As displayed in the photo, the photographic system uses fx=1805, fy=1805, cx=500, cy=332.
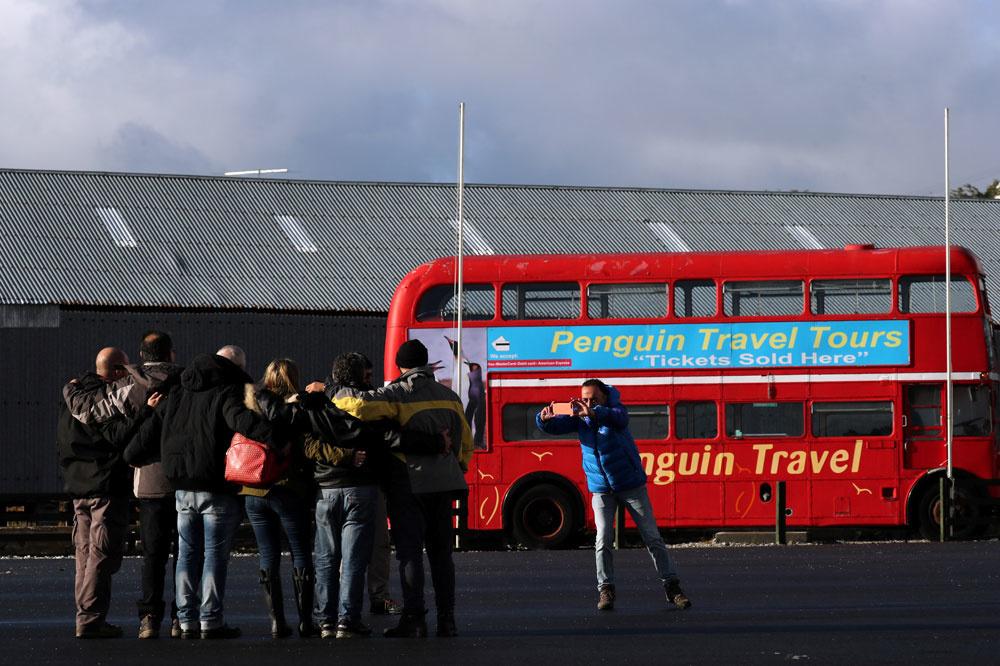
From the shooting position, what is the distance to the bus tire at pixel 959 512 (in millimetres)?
23266

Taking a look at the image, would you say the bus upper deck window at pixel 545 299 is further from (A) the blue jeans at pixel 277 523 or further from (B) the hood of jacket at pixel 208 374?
(B) the hood of jacket at pixel 208 374

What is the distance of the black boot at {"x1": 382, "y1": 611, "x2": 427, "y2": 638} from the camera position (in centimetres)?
1125

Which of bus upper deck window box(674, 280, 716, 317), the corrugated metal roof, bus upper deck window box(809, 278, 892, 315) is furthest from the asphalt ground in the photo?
the corrugated metal roof

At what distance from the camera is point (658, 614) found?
12.8m

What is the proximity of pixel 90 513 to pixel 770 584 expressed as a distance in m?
6.44

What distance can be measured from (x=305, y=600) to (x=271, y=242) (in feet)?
A: 91.2

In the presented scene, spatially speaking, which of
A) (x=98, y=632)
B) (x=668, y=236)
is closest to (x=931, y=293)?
(x=98, y=632)

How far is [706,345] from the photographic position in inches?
929

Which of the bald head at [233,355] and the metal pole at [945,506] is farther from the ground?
the bald head at [233,355]

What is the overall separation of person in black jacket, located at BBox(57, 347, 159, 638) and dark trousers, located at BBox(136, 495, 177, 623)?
0.16 m

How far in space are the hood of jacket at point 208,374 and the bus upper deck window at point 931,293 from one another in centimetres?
1399

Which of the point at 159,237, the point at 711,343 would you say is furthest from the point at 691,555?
the point at 159,237

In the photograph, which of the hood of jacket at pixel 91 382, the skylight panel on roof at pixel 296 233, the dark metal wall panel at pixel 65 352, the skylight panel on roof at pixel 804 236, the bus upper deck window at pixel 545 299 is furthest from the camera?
the skylight panel on roof at pixel 804 236

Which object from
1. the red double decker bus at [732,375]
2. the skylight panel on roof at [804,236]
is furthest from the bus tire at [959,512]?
the skylight panel on roof at [804,236]
